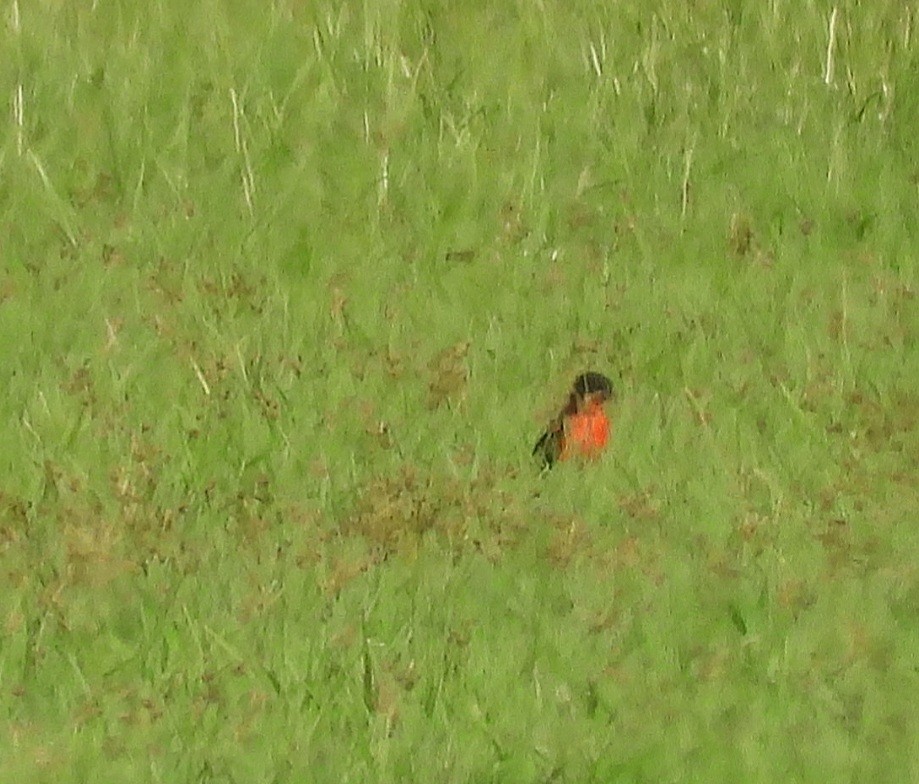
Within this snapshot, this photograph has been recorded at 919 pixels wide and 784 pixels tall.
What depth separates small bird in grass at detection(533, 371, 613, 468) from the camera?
4.82 m

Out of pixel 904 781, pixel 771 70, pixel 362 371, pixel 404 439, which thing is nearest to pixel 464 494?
pixel 404 439

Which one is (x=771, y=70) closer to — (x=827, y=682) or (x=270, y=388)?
(x=270, y=388)

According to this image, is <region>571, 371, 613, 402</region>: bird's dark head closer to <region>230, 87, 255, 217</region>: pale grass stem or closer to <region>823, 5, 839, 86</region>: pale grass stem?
<region>230, 87, 255, 217</region>: pale grass stem

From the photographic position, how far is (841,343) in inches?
220

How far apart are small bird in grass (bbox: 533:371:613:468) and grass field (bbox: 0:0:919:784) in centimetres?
7

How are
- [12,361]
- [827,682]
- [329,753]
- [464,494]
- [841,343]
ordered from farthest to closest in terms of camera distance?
[841,343], [12,361], [464,494], [827,682], [329,753]

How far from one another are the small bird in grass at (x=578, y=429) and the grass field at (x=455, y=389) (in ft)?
0.23

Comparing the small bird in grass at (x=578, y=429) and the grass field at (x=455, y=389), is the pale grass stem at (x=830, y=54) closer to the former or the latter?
the grass field at (x=455, y=389)

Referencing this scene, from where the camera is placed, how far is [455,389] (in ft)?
16.8

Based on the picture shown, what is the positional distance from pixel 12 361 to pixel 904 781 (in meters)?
2.63

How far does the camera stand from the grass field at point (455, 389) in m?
4.03

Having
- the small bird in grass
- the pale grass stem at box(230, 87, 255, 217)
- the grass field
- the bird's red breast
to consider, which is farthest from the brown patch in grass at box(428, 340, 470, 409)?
the pale grass stem at box(230, 87, 255, 217)

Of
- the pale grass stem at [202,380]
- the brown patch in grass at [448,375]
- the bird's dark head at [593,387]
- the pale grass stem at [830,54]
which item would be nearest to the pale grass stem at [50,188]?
the pale grass stem at [202,380]

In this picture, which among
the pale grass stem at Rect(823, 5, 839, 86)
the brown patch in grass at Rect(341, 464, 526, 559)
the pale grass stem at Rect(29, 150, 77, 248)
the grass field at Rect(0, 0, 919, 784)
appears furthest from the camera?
the pale grass stem at Rect(823, 5, 839, 86)
